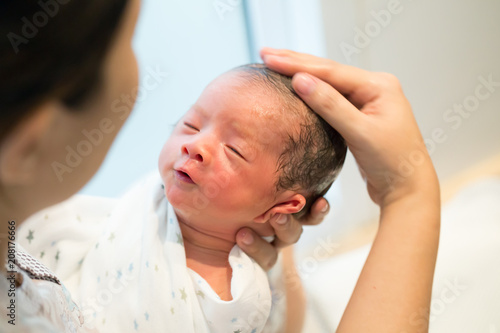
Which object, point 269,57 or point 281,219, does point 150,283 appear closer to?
point 281,219

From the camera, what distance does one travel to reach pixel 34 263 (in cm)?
76

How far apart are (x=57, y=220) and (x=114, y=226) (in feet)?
0.48

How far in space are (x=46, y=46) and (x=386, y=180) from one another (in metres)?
0.86

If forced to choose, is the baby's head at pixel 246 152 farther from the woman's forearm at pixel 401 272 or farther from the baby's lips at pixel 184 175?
the woman's forearm at pixel 401 272

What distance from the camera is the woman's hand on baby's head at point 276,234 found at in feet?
3.54

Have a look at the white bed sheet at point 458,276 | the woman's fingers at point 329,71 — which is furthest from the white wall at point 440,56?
the woman's fingers at point 329,71

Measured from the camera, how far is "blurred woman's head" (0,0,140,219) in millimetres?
454

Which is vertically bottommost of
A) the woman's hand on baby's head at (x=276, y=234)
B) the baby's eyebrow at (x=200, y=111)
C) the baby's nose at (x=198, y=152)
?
the woman's hand on baby's head at (x=276, y=234)

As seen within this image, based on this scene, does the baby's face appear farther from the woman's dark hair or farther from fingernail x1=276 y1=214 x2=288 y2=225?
the woman's dark hair

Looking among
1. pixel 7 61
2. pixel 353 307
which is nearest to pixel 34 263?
pixel 7 61

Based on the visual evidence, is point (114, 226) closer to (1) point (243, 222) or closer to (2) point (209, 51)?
(1) point (243, 222)

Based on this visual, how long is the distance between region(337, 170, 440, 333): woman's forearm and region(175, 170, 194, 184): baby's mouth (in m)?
0.45

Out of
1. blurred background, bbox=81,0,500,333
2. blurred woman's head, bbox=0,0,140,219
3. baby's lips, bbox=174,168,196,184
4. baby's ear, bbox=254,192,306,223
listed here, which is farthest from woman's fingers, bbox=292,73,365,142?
blurred background, bbox=81,0,500,333

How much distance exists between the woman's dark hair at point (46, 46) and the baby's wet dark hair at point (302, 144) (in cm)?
59
